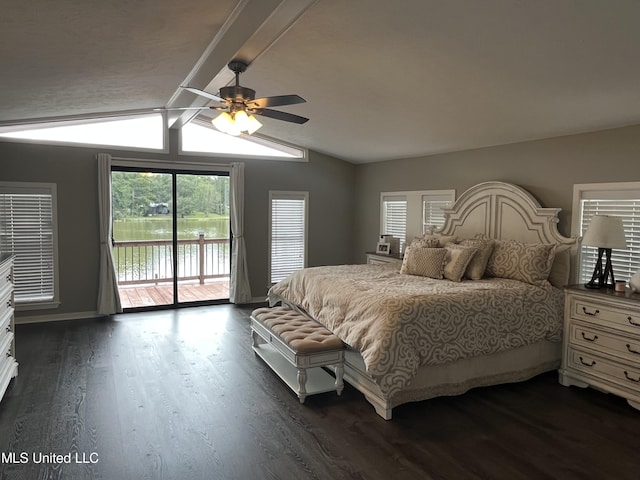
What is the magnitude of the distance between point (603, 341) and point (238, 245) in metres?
4.84

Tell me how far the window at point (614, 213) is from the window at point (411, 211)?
1.71 metres

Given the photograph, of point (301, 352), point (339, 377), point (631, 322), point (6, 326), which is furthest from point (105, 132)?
point (631, 322)

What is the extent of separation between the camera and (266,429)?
10.2ft

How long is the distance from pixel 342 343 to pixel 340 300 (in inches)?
16.2

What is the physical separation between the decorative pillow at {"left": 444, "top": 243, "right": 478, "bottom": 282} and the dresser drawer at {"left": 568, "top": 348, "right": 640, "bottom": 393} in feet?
3.79

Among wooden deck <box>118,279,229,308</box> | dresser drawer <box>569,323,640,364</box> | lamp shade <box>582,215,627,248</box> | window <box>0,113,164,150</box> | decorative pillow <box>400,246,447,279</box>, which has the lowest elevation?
wooden deck <box>118,279,229,308</box>

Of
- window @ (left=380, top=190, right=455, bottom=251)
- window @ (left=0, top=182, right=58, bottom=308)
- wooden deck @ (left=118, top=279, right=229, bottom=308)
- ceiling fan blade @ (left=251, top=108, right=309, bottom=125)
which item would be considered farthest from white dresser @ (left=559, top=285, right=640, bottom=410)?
window @ (left=0, top=182, right=58, bottom=308)

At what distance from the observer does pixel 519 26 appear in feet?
8.90

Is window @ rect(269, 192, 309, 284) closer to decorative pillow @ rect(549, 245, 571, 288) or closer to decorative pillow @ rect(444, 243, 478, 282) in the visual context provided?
decorative pillow @ rect(444, 243, 478, 282)

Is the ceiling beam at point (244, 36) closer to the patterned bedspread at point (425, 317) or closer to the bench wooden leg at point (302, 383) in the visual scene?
the patterned bedspread at point (425, 317)

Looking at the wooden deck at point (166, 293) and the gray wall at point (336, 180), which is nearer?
the gray wall at point (336, 180)

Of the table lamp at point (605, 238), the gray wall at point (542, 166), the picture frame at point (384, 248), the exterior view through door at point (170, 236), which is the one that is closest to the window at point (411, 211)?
the gray wall at point (542, 166)

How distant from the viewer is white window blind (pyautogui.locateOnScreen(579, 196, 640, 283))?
391 centimetres

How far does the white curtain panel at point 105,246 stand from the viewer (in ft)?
19.4
